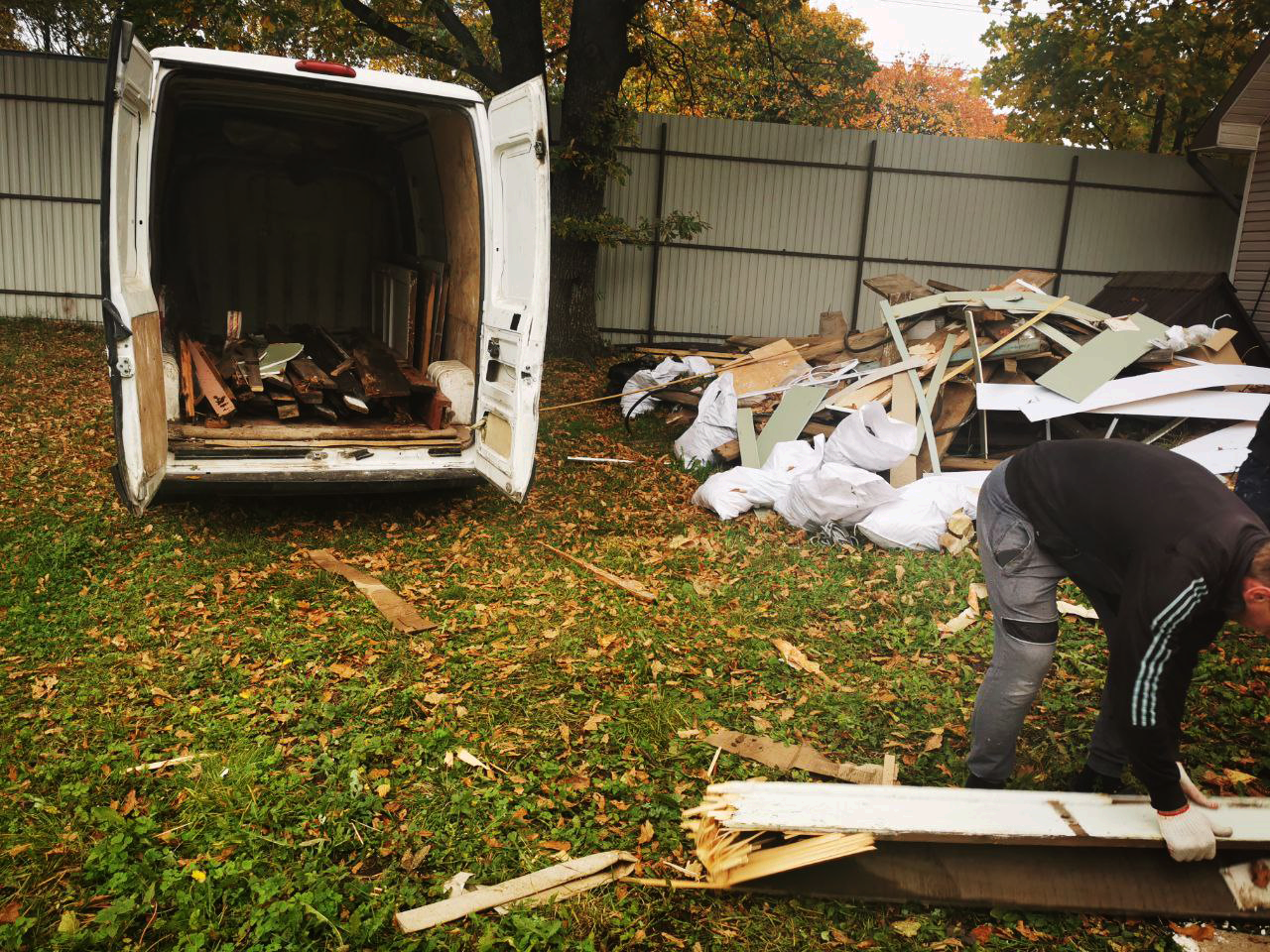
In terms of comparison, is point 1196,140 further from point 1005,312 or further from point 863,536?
point 863,536

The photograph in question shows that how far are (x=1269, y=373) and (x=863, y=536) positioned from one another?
4030mm

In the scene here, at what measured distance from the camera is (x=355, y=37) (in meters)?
10.3

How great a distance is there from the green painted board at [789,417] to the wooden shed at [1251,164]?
7.04 metres

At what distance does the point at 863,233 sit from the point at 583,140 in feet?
14.1

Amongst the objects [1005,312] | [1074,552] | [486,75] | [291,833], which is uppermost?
[486,75]

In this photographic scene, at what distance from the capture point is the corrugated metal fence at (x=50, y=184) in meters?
11.7

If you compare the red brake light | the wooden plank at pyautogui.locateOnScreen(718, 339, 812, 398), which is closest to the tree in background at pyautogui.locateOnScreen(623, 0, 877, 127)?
the wooden plank at pyautogui.locateOnScreen(718, 339, 812, 398)

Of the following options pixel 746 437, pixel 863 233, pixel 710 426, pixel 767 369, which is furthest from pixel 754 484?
pixel 863 233

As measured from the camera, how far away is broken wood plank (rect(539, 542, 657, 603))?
499 centimetres

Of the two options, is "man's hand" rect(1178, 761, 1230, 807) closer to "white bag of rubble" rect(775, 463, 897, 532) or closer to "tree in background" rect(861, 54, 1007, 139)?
"white bag of rubble" rect(775, 463, 897, 532)

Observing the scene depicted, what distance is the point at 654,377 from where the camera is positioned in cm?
924

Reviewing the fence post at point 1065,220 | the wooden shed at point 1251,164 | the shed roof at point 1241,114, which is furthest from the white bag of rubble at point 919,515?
the shed roof at point 1241,114

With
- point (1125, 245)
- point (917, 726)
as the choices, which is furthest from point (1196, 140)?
point (917, 726)

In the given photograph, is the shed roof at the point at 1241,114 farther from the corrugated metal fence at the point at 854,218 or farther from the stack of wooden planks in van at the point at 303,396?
the stack of wooden planks in van at the point at 303,396
